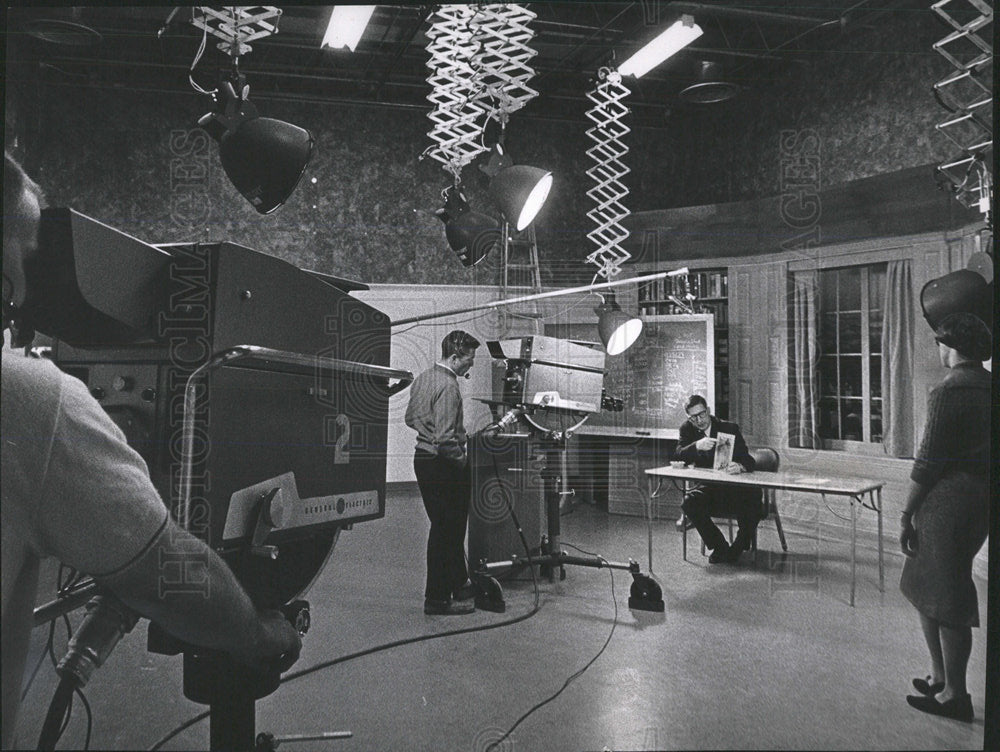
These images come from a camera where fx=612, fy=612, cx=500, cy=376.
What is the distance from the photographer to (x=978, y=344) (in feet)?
2.63

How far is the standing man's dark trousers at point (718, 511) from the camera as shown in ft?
4.94

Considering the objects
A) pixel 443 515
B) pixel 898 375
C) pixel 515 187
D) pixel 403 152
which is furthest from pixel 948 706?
pixel 403 152

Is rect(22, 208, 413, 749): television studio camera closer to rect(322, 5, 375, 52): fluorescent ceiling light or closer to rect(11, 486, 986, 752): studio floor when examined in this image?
rect(11, 486, 986, 752): studio floor

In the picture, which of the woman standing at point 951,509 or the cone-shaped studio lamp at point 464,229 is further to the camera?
the cone-shaped studio lamp at point 464,229

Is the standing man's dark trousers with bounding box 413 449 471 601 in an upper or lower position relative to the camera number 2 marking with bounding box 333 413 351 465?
lower

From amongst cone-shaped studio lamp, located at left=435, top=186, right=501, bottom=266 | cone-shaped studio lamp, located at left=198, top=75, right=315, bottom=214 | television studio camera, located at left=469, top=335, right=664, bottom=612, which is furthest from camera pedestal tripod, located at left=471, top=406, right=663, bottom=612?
cone-shaped studio lamp, located at left=198, top=75, right=315, bottom=214

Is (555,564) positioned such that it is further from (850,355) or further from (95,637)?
(95,637)

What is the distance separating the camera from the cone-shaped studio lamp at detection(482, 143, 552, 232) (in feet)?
3.45

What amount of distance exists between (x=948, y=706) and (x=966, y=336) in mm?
519

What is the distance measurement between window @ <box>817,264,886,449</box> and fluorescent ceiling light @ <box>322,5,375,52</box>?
775 mm

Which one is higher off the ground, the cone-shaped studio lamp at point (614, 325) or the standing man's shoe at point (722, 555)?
the cone-shaped studio lamp at point (614, 325)

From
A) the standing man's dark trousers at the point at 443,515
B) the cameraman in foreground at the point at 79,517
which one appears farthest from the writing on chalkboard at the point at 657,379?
the cameraman in foreground at the point at 79,517

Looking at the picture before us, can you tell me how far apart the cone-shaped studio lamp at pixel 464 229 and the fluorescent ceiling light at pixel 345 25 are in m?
0.29

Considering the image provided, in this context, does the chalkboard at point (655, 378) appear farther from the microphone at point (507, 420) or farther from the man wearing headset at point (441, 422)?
the man wearing headset at point (441, 422)
